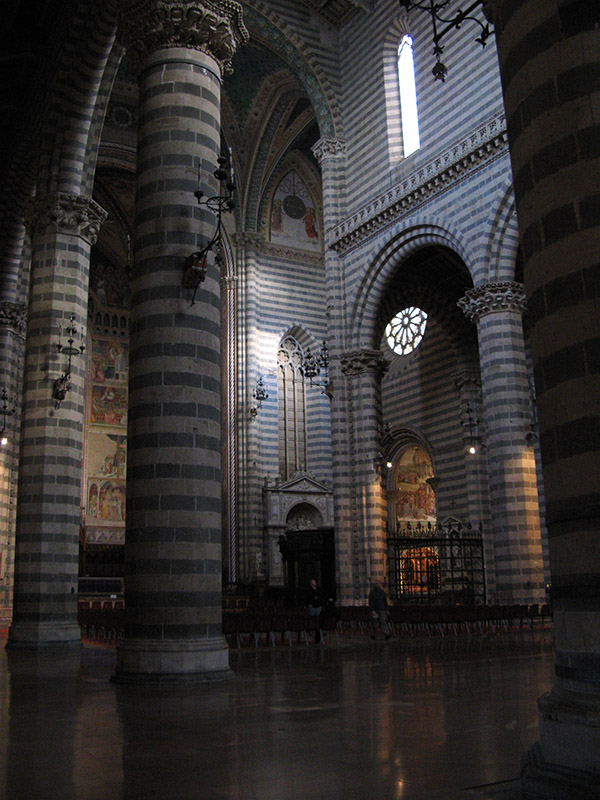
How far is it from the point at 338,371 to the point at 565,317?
2007cm

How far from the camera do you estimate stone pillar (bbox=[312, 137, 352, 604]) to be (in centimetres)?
2325

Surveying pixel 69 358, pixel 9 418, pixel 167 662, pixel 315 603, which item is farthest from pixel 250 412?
pixel 167 662

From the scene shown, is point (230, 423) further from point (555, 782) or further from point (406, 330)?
point (555, 782)

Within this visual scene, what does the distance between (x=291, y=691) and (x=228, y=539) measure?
2219cm

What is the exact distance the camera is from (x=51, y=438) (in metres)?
15.5

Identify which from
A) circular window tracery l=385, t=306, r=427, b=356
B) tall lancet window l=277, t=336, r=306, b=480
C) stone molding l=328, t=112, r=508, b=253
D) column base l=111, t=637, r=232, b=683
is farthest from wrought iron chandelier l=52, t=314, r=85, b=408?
tall lancet window l=277, t=336, r=306, b=480

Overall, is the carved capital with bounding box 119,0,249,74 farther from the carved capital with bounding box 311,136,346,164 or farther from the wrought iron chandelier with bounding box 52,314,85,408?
the carved capital with bounding box 311,136,346,164

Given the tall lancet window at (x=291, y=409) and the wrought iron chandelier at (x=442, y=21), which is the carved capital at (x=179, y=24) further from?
the tall lancet window at (x=291, y=409)

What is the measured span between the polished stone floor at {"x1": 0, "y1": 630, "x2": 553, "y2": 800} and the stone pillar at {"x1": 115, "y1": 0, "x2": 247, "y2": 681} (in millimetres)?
770

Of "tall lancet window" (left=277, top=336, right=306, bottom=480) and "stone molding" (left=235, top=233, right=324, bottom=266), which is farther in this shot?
"tall lancet window" (left=277, top=336, right=306, bottom=480)

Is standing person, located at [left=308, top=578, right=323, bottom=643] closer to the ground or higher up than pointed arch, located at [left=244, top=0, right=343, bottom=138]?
closer to the ground

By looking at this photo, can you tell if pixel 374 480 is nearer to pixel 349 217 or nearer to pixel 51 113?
pixel 349 217

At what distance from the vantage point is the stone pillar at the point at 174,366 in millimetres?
9062

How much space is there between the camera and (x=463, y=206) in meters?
21.2
